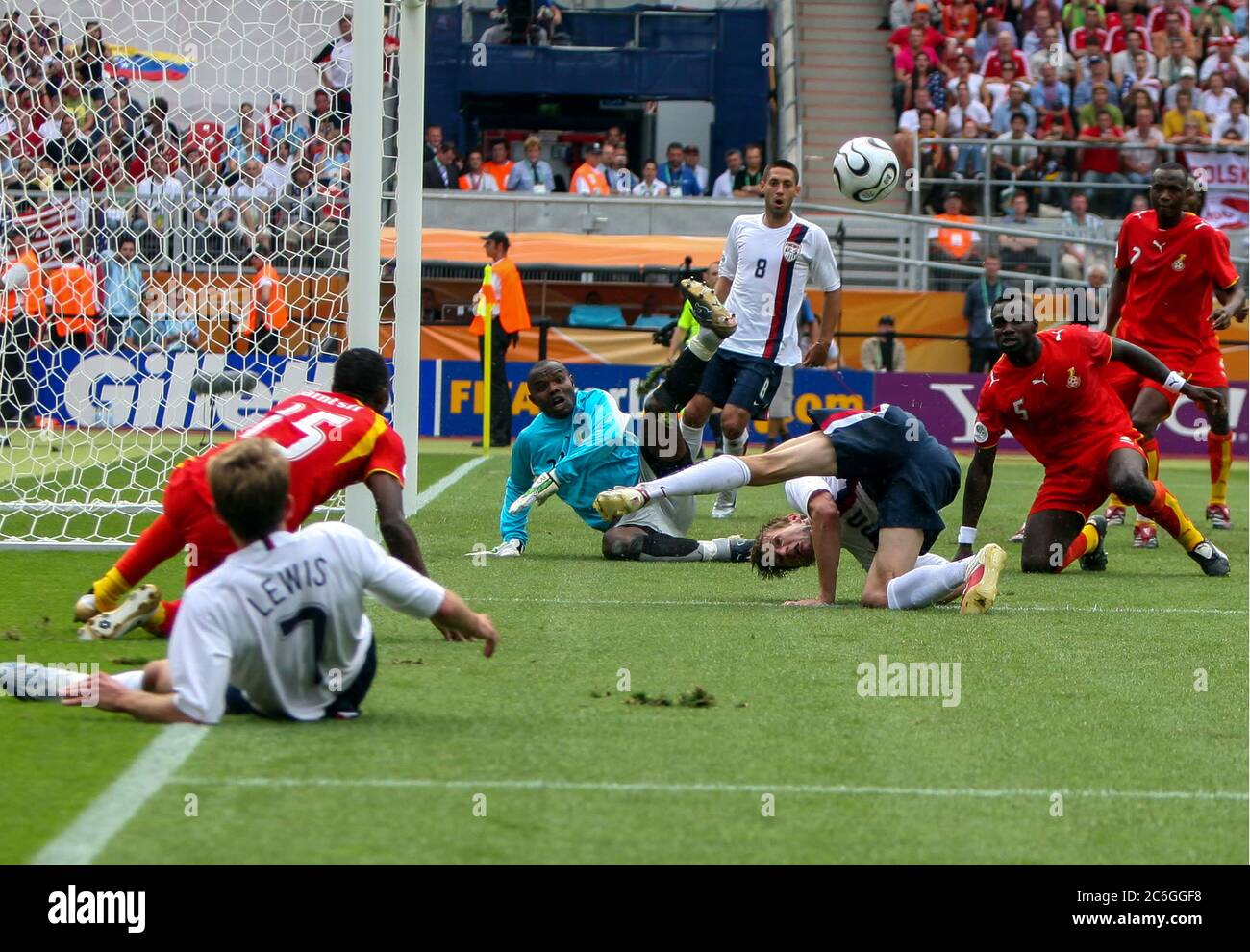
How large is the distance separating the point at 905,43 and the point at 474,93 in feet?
22.2

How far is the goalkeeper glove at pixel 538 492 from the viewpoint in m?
9.94

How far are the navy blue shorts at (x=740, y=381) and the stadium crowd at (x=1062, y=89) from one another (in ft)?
44.2

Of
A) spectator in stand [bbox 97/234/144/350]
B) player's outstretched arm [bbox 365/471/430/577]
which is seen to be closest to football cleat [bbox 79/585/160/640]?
player's outstretched arm [bbox 365/471/430/577]

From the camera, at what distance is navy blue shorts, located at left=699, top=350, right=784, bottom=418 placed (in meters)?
11.7

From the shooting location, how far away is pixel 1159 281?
38.0 feet

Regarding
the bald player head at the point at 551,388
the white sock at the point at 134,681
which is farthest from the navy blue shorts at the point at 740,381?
the white sock at the point at 134,681

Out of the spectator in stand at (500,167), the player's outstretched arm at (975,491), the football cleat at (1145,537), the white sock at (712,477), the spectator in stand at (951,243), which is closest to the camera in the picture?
the white sock at (712,477)

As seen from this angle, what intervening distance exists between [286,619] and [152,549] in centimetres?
186

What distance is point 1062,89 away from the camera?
26.4 metres

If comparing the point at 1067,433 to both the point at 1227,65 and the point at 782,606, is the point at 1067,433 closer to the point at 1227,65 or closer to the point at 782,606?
the point at 782,606

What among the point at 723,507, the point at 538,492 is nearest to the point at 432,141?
the point at 723,507

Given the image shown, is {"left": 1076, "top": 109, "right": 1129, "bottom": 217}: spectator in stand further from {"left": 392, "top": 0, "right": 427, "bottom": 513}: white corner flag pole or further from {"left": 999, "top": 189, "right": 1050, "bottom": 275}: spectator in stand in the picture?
{"left": 392, "top": 0, "right": 427, "bottom": 513}: white corner flag pole

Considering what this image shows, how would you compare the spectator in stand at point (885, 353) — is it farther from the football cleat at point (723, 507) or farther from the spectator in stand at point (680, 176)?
the football cleat at point (723, 507)

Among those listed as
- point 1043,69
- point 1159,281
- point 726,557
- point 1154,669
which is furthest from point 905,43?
point 1154,669
